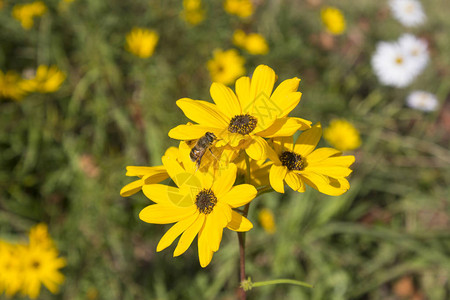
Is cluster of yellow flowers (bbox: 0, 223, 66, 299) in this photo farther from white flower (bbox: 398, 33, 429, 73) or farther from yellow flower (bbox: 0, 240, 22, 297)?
white flower (bbox: 398, 33, 429, 73)

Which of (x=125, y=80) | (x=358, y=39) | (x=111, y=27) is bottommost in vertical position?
(x=125, y=80)

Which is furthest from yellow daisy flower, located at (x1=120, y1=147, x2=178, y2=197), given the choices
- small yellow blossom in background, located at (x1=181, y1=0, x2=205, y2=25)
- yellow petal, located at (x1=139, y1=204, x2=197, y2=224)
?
small yellow blossom in background, located at (x1=181, y1=0, x2=205, y2=25)

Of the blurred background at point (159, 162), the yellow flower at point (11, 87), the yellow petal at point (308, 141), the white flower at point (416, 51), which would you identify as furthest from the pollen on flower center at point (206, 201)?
the white flower at point (416, 51)

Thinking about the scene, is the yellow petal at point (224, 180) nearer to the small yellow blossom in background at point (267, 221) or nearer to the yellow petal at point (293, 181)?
the yellow petal at point (293, 181)

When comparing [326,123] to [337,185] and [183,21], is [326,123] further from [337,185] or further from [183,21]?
[337,185]

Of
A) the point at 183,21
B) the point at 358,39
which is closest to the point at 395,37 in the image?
the point at 358,39
